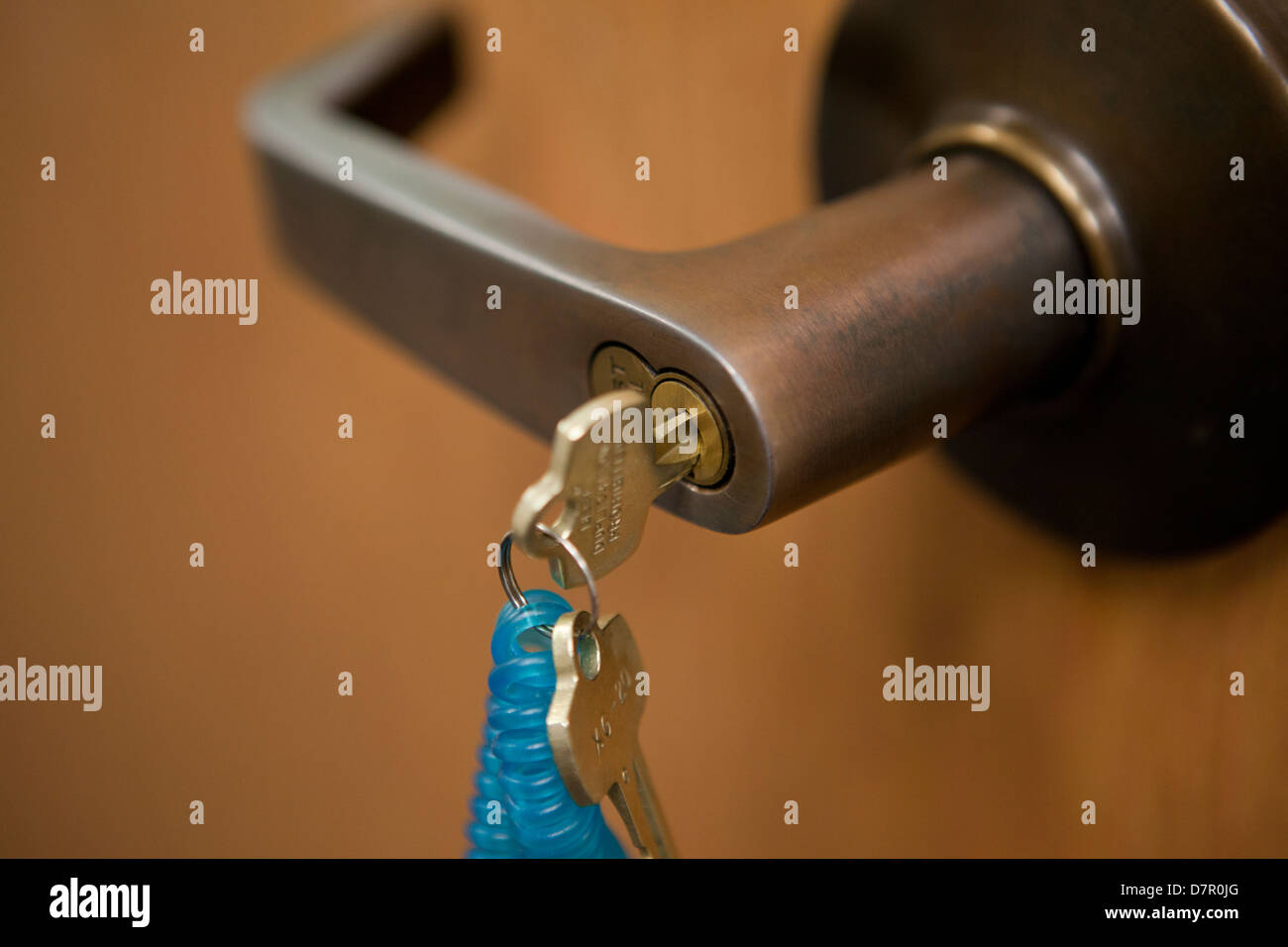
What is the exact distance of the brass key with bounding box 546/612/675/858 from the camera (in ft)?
0.66

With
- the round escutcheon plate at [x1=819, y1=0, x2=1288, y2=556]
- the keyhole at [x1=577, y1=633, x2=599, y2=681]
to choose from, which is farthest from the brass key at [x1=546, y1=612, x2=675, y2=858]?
the round escutcheon plate at [x1=819, y1=0, x2=1288, y2=556]

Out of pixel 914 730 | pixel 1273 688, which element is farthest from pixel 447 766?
pixel 1273 688

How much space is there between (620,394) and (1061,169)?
0.11m

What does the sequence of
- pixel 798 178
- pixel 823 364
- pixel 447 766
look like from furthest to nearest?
pixel 447 766, pixel 798 178, pixel 823 364

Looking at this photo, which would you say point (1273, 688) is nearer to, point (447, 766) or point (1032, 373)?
point (1032, 373)

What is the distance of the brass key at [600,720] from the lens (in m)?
0.20

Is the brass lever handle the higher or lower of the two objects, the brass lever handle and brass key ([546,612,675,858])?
the higher

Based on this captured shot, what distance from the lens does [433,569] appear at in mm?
463

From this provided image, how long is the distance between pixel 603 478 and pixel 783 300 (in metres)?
0.04

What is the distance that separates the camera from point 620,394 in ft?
0.66

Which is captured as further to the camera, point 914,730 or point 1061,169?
point 914,730

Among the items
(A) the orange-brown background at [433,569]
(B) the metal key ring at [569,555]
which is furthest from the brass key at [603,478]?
(A) the orange-brown background at [433,569]

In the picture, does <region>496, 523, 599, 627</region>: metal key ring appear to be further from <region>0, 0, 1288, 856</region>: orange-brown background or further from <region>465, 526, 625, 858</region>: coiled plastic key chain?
<region>0, 0, 1288, 856</region>: orange-brown background

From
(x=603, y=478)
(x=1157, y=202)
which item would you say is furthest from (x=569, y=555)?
(x=1157, y=202)
